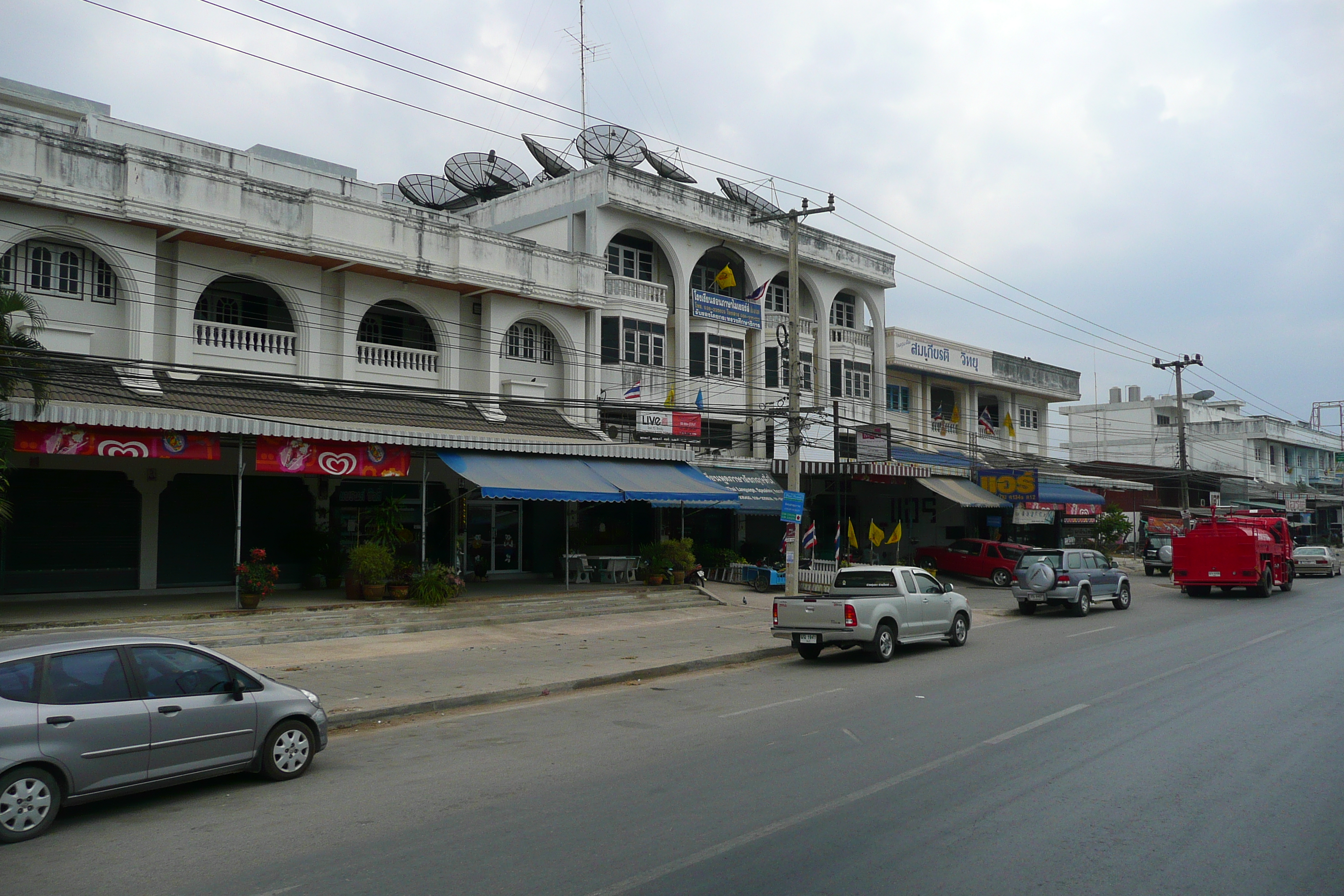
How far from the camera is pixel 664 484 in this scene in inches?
962

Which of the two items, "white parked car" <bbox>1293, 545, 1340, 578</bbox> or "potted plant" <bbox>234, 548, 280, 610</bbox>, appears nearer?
"potted plant" <bbox>234, 548, 280, 610</bbox>

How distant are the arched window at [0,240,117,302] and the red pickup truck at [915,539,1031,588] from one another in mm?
27060

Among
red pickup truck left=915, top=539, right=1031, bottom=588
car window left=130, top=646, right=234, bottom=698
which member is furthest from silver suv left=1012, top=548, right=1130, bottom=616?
car window left=130, top=646, right=234, bottom=698

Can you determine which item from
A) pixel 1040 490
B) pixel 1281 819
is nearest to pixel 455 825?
pixel 1281 819

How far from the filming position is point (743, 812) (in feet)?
23.4

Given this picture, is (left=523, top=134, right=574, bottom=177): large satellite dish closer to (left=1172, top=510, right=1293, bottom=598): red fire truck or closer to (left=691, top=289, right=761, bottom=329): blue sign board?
(left=691, top=289, right=761, bottom=329): blue sign board

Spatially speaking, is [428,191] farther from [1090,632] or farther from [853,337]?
[1090,632]

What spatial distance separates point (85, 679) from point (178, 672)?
2.42 feet

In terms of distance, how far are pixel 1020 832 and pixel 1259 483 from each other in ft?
236

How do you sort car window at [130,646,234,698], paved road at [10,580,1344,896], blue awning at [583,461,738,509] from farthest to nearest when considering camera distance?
blue awning at [583,461,738,509]
car window at [130,646,234,698]
paved road at [10,580,1344,896]

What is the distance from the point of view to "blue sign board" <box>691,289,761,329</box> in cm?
3120

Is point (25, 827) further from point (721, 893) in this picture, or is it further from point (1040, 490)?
point (1040, 490)

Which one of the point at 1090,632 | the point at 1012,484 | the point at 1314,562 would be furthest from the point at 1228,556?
the point at 1314,562

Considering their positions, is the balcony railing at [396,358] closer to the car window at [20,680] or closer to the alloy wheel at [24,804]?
Result: the car window at [20,680]
